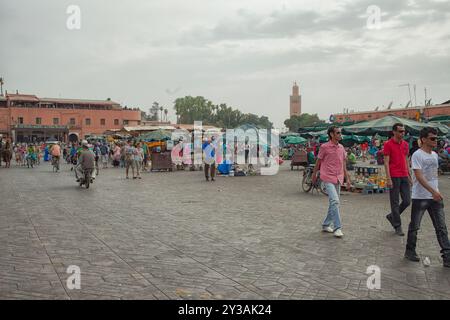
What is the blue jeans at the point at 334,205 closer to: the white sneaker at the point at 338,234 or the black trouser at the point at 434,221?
the white sneaker at the point at 338,234

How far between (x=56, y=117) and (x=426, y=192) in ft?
242

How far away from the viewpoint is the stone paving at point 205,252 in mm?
4473

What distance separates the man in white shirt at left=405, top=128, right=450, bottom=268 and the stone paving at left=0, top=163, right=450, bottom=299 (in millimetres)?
368

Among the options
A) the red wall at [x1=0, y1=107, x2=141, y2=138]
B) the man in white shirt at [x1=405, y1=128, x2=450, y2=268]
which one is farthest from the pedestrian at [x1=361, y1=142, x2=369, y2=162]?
the red wall at [x1=0, y1=107, x2=141, y2=138]

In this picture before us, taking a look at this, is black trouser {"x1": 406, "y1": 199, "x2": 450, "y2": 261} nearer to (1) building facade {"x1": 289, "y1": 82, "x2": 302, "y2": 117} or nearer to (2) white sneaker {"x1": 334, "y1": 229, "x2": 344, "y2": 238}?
(2) white sneaker {"x1": 334, "y1": 229, "x2": 344, "y2": 238}

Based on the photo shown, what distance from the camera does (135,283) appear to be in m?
4.63

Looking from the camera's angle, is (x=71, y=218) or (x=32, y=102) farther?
(x=32, y=102)

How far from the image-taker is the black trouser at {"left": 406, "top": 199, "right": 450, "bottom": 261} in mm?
5367

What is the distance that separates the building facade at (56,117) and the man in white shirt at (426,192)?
2567 inches

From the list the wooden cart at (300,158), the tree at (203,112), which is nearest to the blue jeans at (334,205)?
the wooden cart at (300,158)

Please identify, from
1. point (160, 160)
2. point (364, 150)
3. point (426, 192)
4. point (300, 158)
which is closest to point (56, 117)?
point (364, 150)
